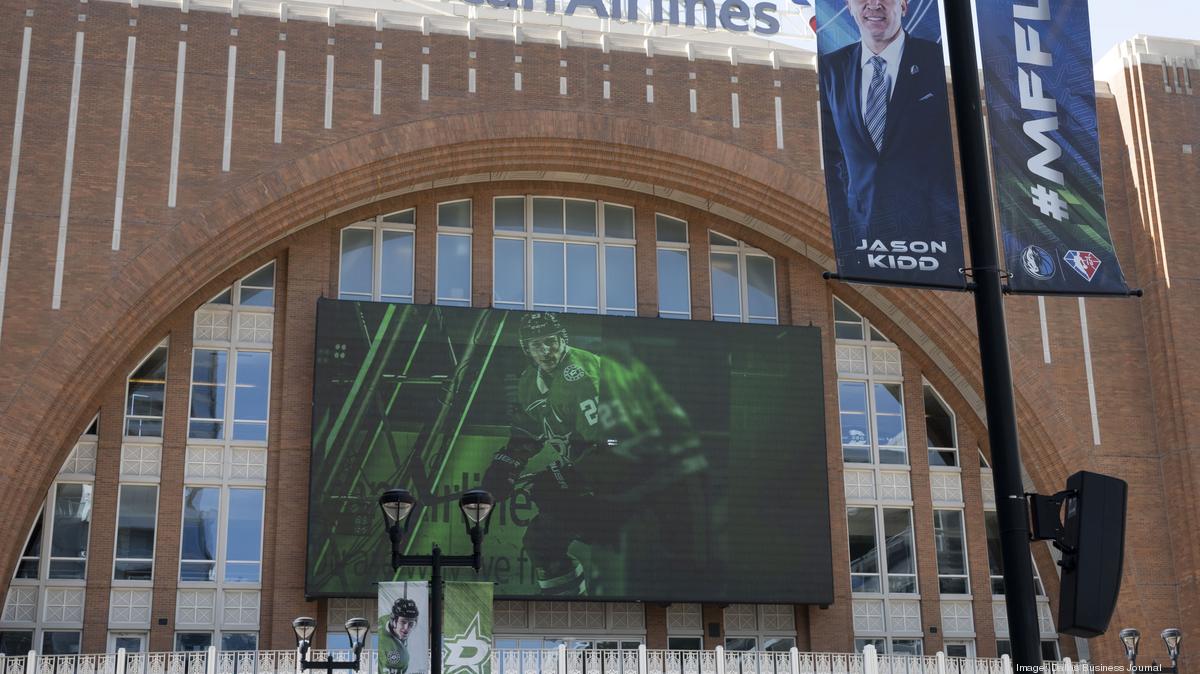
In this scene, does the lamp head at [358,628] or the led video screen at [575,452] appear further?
the led video screen at [575,452]

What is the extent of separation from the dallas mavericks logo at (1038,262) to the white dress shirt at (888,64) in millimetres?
1250

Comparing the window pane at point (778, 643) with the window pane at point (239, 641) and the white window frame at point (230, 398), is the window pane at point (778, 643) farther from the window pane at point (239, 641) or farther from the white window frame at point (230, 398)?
the white window frame at point (230, 398)

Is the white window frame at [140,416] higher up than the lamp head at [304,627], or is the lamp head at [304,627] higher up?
the white window frame at [140,416]

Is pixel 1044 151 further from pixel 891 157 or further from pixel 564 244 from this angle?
pixel 564 244

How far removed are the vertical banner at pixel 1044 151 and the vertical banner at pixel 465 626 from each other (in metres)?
10.2

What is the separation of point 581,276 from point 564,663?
10.0 m

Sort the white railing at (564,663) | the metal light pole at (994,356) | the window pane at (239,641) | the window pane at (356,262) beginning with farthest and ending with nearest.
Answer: the window pane at (356,262) < the window pane at (239,641) < the white railing at (564,663) < the metal light pole at (994,356)

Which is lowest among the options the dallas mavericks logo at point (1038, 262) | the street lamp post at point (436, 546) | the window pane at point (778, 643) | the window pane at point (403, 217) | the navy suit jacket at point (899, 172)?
the window pane at point (778, 643)

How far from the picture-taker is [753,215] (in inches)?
1347

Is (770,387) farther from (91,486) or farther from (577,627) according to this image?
(91,486)

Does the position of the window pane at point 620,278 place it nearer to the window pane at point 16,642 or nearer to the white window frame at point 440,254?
the white window frame at point 440,254

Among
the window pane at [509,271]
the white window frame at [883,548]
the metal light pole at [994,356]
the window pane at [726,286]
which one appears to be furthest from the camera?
the window pane at [726,286]

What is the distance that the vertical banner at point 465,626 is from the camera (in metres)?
17.6

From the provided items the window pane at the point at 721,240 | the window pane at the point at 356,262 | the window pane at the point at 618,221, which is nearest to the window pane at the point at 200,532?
the window pane at the point at 356,262
